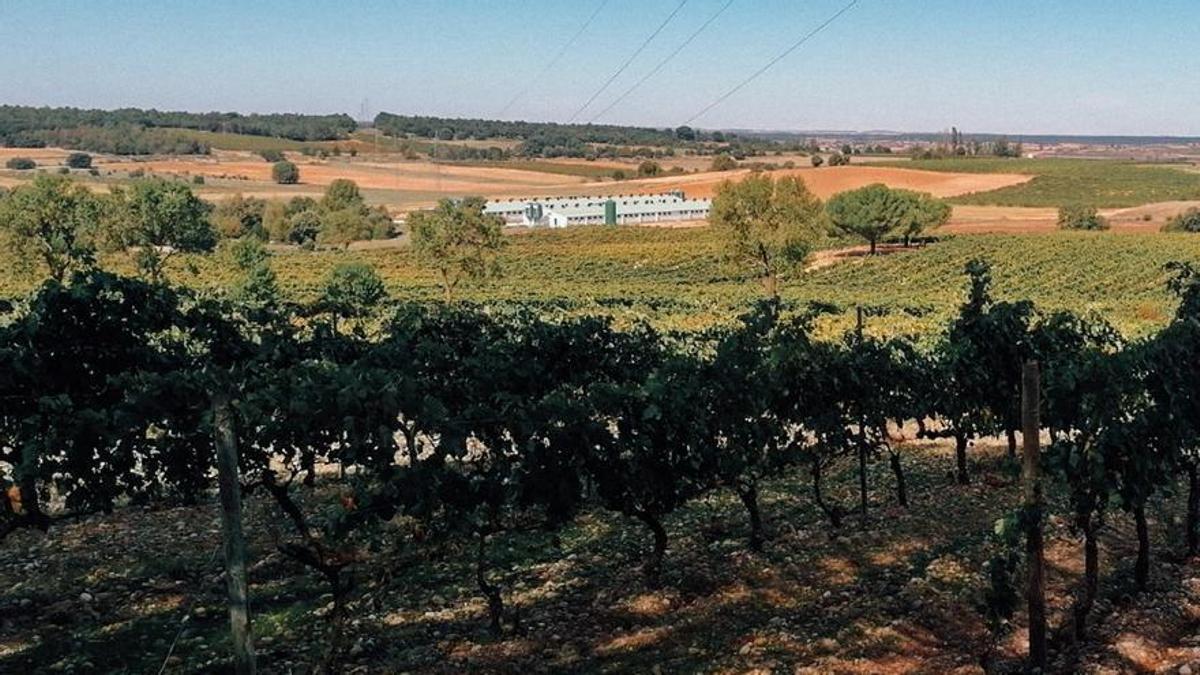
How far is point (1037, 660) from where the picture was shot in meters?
7.56

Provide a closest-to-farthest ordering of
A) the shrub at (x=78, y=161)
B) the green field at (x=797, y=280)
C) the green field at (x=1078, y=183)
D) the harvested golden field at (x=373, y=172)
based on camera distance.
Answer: the green field at (x=797, y=280), the green field at (x=1078, y=183), the harvested golden field at (x=373, y=172), the shrub at (x=78, y=161)

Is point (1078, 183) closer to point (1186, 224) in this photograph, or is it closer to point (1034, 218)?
point (1034, 218)

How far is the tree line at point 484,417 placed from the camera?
7914 mm

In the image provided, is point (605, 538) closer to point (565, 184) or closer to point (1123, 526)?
point (1123, 526)

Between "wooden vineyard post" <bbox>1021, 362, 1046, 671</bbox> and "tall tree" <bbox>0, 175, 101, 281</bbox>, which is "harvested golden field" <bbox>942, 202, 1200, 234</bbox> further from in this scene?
"wooden vineyard post" <bbox>1021, 362, 1046, 671</bbox>

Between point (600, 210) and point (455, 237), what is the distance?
3224 inches

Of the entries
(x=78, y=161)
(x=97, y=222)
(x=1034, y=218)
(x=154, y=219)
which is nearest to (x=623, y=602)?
(x=154, y=219)

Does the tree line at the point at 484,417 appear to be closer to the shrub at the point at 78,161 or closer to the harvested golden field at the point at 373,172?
the harvested golden field at the point at 373,172

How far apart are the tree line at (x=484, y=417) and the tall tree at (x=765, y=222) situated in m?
37.9

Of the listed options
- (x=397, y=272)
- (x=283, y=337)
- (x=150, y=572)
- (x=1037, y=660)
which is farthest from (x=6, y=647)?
(x=397, y=272)

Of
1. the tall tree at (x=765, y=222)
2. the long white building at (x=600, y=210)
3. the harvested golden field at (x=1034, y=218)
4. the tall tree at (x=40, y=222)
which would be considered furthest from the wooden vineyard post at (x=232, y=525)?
the long white building at (x=600, y=210)

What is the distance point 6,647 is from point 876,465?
1386 cm

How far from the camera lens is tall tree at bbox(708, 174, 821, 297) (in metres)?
51.2

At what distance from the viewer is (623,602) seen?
1016cm
